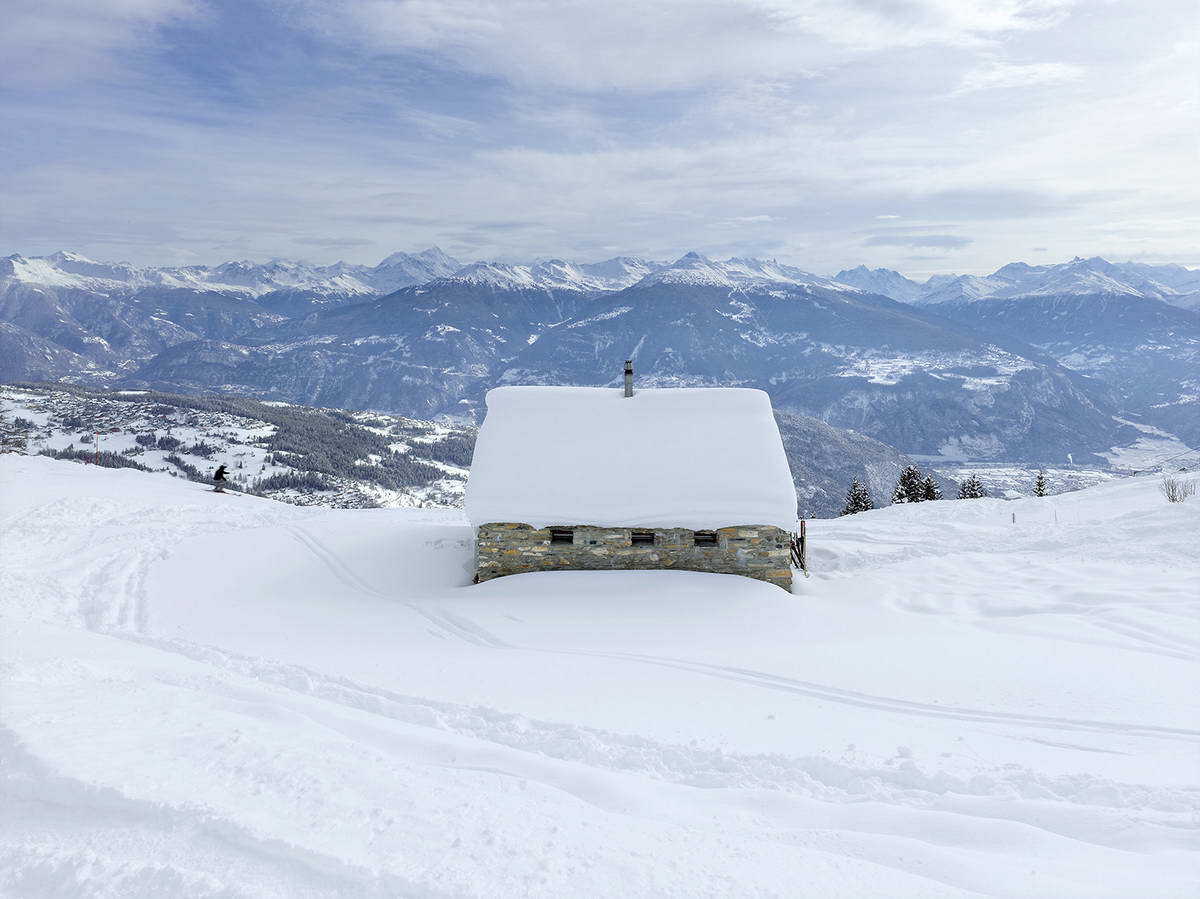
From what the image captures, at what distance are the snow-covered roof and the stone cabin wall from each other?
0.96 ft

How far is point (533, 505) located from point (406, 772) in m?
11.1

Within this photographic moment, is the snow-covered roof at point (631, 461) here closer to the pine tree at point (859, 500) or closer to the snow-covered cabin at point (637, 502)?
the snow-covered cabin at point (637, 502)

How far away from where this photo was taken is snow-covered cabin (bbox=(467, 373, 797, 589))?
682 inches

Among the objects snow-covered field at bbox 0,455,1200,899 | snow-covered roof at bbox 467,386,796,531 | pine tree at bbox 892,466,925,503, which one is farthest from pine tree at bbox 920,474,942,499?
snow-covered roof at bbox 467,386,796,531

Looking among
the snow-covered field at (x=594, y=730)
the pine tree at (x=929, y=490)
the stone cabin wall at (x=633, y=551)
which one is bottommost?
the snow-covered field at (x=594, y=730)

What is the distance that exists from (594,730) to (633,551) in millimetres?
9282

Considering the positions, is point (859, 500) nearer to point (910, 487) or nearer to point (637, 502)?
point (910, 487)

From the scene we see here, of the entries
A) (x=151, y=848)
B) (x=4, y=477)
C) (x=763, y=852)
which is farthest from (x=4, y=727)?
(x=4, y=477)

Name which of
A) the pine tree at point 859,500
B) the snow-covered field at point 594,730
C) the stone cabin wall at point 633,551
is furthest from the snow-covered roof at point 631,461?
the pine tree at point 859,500

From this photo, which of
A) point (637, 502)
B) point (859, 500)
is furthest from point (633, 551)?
point (859, 500)

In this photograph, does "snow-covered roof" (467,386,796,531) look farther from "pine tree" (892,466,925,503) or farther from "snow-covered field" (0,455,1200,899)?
"pine tree" (892,466,925,503)

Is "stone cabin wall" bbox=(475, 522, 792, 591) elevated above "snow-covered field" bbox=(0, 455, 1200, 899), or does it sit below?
above

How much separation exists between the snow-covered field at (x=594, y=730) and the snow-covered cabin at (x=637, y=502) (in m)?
0.89

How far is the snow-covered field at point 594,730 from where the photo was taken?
516cm
